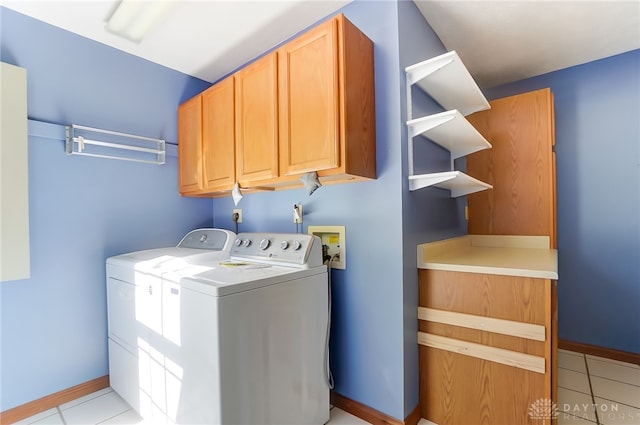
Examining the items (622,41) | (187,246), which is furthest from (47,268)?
(622,41)

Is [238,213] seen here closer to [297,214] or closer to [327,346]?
[297,214]

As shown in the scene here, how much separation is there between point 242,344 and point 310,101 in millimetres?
1200

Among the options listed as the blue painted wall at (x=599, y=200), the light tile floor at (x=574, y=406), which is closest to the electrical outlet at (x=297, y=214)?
the light tile floor at (x=574, y=406)

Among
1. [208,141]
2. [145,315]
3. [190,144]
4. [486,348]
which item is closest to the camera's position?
[486,348]

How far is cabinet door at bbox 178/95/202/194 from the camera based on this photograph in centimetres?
231

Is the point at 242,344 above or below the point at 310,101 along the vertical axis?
below

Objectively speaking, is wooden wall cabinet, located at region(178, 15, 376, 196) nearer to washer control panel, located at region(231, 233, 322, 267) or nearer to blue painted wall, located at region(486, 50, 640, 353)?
washer control panel, located at region(231, 233, 322, 267)

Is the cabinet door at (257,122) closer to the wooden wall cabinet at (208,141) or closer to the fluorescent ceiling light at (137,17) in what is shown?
the wooden wall cabinet at (208,141)

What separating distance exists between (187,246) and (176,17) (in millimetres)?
1559

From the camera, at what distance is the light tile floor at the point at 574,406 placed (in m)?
1.69

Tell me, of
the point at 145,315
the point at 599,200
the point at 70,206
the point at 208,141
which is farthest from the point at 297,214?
the point at 599,200

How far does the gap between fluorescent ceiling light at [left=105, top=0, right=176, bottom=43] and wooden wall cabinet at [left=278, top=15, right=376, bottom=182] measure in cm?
70

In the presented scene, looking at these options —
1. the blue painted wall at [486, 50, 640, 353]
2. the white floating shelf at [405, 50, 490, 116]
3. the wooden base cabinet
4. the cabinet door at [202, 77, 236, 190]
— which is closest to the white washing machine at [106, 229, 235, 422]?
the cabinet door at [202, 77, 236, 190]

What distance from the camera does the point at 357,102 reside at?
1.54m
